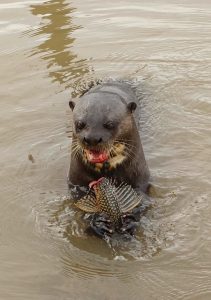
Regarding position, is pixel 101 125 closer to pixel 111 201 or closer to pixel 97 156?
pixel 97 156

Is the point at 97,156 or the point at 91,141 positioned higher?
the point at 91,141

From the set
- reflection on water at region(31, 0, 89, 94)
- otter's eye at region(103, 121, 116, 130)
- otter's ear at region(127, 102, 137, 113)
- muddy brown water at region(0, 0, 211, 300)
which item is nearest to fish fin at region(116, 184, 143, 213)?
muddy brown water at region(0, 0, 211, 300)

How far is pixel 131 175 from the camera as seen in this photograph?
158 inches

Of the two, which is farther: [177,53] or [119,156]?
[177,53]

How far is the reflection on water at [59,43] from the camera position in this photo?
20.8 ft

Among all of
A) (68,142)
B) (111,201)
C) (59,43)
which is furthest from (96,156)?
(59,43)

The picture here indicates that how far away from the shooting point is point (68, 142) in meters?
4.96

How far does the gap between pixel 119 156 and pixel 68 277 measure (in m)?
0.92

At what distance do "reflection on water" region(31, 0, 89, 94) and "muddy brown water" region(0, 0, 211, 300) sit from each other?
1 cm

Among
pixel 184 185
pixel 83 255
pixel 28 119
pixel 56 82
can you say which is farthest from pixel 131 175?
pixel 56 82

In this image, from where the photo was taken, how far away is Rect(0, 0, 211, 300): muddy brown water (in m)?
3.35

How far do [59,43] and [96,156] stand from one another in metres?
3.65

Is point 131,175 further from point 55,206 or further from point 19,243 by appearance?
point 19,243

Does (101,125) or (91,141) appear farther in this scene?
(101,125)
